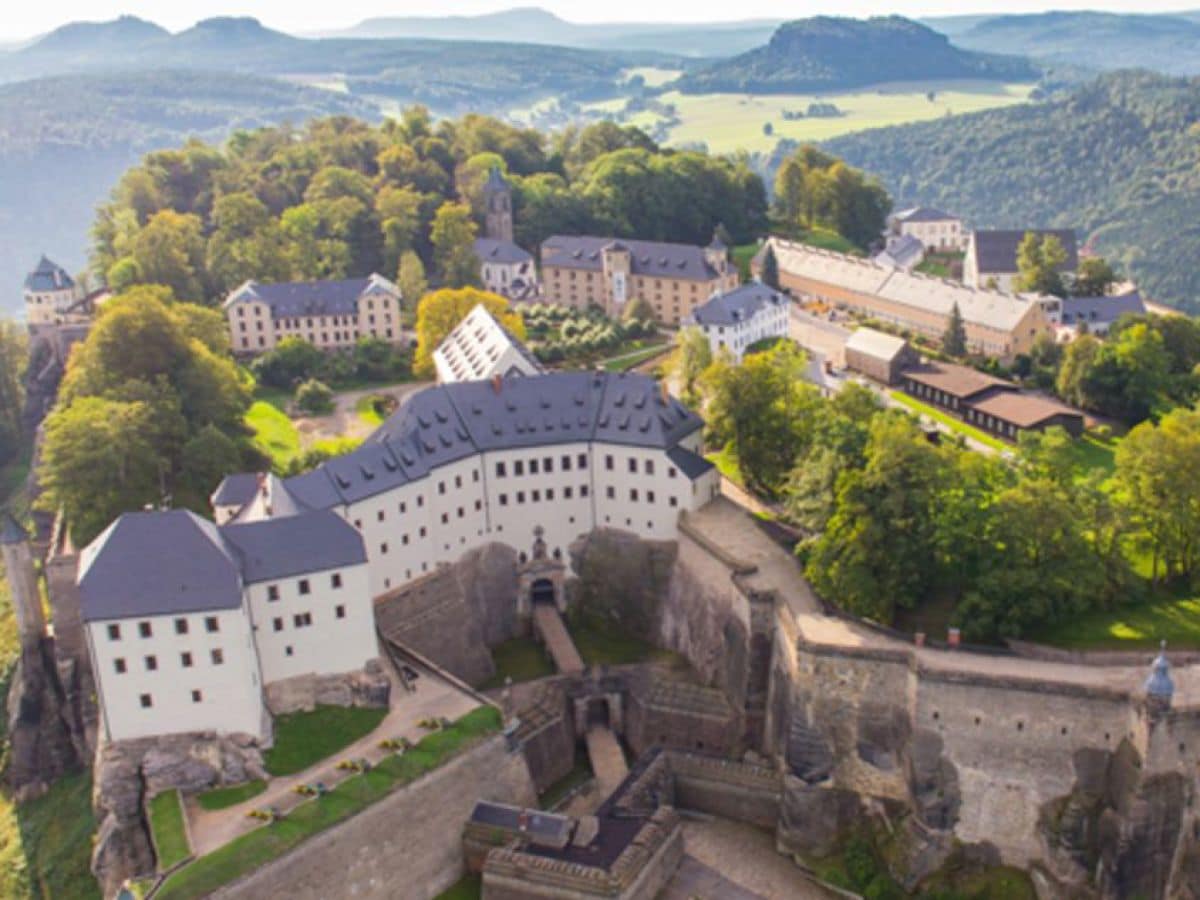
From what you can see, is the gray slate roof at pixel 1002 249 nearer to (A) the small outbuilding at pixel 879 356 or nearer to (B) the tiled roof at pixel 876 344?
(B) the tiled roof at pixel 876 344

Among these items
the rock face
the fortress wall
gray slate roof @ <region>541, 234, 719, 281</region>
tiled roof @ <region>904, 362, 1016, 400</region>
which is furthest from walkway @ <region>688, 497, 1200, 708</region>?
gray slate roof @ <region>541, 234, 719, 281</region>

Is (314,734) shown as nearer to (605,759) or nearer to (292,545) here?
(292,545)

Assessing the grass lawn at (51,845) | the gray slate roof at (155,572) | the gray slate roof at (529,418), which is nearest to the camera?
the gray slate roof at (155,572)

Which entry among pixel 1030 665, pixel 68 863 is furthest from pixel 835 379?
pixel 68 863

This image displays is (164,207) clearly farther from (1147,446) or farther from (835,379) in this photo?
(1147,446)

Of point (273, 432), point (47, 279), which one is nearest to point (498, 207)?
point (47, 279)

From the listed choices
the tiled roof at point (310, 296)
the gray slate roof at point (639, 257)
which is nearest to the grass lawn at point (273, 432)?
the tiled roof at point (310, 296)
